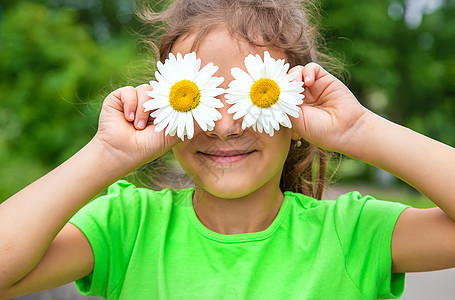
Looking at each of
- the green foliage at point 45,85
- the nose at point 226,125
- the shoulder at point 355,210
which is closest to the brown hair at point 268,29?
the nose at point 226,125

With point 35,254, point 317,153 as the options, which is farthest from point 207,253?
point 317,153

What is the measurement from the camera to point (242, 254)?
245 centimetres

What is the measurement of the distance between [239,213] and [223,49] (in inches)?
29.7

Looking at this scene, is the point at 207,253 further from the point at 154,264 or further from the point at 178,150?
the point at 178,150

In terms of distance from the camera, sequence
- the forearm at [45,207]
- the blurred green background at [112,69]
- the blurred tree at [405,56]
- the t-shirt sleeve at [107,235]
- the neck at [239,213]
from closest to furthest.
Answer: the forearm at [45,207]
the t-shirt sleeve at [107,235]
the neck at [239,213]
the blurred green background at [112,69]
the blurred tree at [405,56]

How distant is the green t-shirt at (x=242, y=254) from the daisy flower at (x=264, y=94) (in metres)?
0.56

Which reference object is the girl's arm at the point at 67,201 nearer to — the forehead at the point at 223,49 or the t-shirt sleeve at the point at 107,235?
the t-shirt sleeve at the point at 107,235

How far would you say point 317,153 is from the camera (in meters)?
3.05

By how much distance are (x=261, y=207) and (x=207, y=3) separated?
0.99 meters

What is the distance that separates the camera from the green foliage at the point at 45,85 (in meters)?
9.78

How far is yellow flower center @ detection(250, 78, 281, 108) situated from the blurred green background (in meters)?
0.54

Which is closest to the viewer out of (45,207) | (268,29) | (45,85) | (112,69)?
(45,207)

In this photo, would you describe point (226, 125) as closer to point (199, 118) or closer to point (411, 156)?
point (199, 118)

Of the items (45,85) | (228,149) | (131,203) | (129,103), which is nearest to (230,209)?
(228,149)
